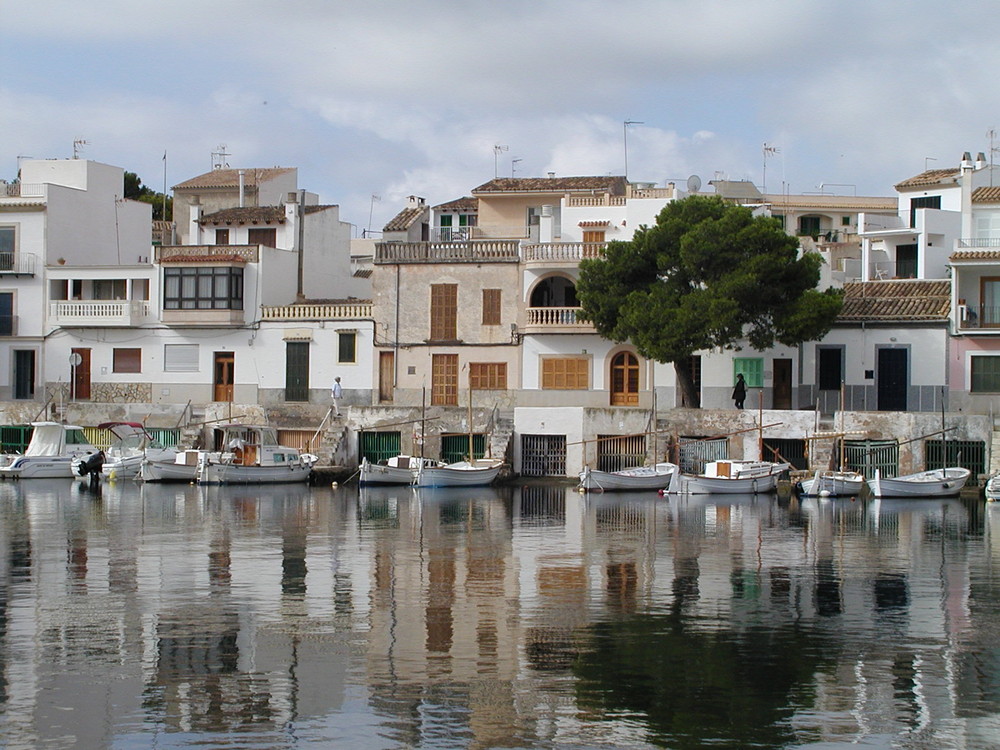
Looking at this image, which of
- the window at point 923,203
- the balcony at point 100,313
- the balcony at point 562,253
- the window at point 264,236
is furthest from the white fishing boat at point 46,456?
the window at point 923,203

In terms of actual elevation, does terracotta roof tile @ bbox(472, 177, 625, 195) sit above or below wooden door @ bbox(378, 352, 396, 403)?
above

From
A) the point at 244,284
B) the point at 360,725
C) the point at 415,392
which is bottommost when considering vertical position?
the point at 360,725

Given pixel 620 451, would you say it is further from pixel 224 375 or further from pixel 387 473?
pixel 224 375

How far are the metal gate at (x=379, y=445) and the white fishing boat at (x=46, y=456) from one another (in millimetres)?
11074

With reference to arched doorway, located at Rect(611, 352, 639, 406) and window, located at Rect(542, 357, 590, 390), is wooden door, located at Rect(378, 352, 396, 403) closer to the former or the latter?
window, located at Rect(542, 357, 590, 390)

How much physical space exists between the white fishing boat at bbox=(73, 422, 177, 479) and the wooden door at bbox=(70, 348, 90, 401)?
496 cm

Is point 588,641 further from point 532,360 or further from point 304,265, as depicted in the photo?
point 304,265

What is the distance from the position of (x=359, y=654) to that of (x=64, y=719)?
5.17 metres

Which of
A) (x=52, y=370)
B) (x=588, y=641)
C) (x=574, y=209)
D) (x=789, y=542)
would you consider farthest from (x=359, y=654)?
(x=52, y=370)

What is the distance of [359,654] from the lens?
896 inches

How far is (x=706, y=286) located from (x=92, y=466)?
83.4 feet

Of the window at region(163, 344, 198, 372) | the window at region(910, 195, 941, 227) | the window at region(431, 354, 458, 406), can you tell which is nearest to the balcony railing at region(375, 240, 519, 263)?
the window at region(431, 354, 458, 406)

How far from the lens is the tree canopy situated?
52969mm

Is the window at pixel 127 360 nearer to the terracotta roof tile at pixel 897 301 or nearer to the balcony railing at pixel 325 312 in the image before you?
the balcony railing at pixel 325 312
